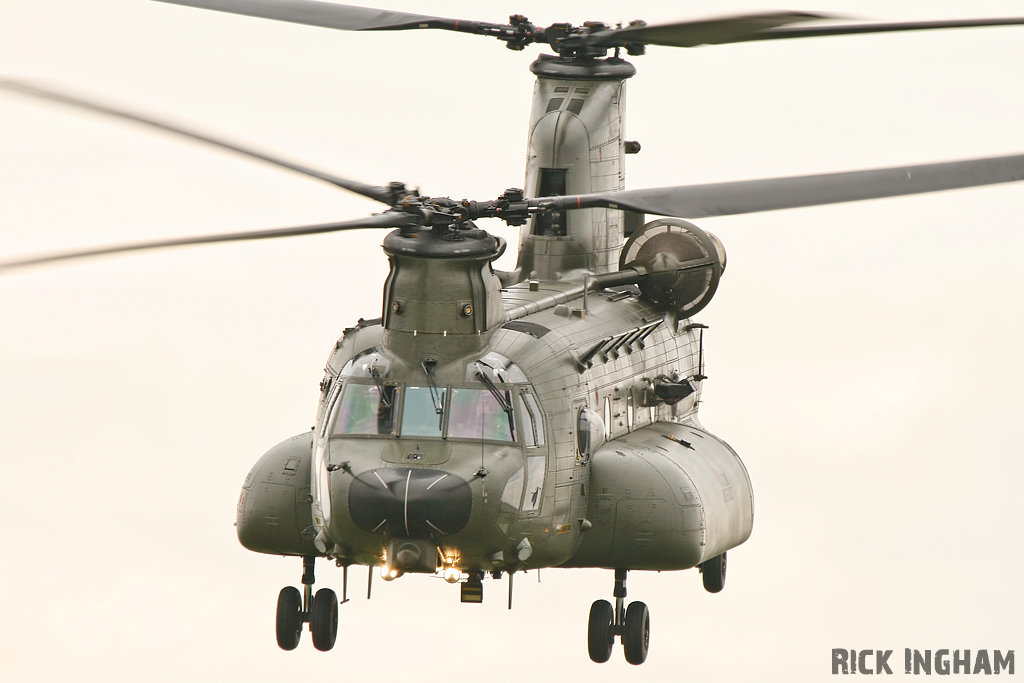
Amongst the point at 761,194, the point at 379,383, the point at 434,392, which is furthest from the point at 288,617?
the point at 761,194

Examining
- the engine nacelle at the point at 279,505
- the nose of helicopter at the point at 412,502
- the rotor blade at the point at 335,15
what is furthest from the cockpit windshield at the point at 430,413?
the rotor blade at the point at 335,15

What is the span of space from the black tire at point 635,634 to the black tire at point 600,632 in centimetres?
22

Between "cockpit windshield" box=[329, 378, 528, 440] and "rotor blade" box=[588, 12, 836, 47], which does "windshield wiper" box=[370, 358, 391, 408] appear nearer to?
"cockpit windshield" box=[329, 378, 528, 440]

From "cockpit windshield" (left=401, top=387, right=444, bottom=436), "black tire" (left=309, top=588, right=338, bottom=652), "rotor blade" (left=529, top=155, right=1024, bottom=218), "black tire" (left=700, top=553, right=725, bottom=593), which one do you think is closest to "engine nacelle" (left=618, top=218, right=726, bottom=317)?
"black tire" (left=700, top=553, right=725, bottom=593)

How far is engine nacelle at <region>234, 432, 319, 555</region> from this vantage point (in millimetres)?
24047

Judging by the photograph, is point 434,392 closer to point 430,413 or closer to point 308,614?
point 430,413

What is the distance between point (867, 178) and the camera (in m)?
23.3

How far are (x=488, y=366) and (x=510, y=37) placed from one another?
19.4 feet

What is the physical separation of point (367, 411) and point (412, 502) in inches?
57.9

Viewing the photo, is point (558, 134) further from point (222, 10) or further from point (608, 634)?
point (608, 634)

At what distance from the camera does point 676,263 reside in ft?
88.2

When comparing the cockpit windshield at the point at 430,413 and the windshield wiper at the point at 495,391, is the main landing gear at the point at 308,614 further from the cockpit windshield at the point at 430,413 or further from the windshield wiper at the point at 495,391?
the windshield wiper at the point at 495,391

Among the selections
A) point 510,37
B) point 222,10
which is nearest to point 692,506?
point 510,37

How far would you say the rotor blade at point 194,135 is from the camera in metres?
22.6
